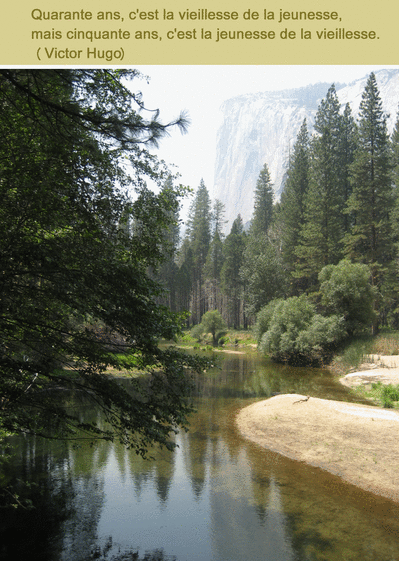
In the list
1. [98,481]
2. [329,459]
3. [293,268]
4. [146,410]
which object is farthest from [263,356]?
[146,410]

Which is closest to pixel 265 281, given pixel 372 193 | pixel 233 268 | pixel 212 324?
pixel 212 324

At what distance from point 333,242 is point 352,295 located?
9.99 metres

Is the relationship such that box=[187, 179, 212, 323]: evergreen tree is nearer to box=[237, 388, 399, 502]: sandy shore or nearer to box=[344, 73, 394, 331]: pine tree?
box=[344, 73, 394, 331]: pine tree

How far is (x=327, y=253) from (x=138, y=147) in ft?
115

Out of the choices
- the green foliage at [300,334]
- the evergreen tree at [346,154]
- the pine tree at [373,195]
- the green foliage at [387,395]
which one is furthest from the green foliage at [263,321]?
the green foliage at [387,395]

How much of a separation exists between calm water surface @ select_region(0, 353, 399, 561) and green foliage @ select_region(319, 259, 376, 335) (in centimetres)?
1962

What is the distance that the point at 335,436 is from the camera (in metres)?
12.3

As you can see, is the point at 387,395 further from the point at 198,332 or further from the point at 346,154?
the point at 346,154

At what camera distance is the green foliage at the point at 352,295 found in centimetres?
2947

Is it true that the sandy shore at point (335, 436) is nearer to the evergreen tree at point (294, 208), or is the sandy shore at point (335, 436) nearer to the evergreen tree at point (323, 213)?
the evergreen tree at point (323, 213)

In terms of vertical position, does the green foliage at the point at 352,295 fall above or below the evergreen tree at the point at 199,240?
below

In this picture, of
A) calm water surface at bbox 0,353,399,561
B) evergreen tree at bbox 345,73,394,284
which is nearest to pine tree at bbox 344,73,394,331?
evergreen tree at bbox 345,73,394,284

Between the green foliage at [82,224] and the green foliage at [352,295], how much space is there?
2575cm

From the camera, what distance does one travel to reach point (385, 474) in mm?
10031
